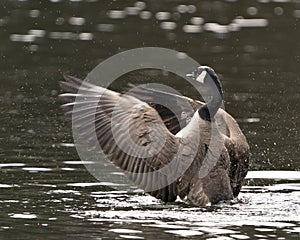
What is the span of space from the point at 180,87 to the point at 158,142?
26.9 feet

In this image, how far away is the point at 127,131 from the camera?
12.2 m

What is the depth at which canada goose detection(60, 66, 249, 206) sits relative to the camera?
12.1 m

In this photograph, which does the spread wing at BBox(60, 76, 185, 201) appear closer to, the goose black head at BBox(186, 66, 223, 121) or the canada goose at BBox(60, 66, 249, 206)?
the canada goose at BBox(60, 66, 249, 206)

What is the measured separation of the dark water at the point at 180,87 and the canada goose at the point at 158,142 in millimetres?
283

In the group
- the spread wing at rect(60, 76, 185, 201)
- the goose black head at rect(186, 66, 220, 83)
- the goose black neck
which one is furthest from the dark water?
the goose black head at rect(186, 66, 220, 83)

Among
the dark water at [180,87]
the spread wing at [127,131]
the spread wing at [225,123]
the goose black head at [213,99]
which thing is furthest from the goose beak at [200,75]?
the dark water at [180,87]

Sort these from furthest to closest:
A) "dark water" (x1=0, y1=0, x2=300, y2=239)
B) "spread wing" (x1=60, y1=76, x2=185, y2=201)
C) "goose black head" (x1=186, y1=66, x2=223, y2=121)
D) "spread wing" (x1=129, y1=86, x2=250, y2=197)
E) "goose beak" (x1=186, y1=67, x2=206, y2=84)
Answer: "spread wing" (x1=129, y1=86, x2=250, y2=197) < "goose beak" (x1=186, y1=67, x2=206, y2=84) < "goose black head" (x1=186, y1=66, x2=223, y2=121) < "spread wing" (x1=60, y1=76, x2=185, y2=201) < "dark water" (x1=0, y1=0, x2=300, y2=239)

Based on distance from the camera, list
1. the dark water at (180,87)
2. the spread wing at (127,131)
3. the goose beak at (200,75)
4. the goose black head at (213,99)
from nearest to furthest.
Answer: the dark water at (180,87) < the spread wing at (127,131) < the goose black head at (213,99) < the goose beak at (200,75)

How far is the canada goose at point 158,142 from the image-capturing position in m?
12.1

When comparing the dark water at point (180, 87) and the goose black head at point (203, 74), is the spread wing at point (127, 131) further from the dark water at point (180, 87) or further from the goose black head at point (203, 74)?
the goose black head at point (203, 74)

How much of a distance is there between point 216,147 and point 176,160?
0.56m

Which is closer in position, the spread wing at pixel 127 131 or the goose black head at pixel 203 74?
the spread wing at pixel 127 131

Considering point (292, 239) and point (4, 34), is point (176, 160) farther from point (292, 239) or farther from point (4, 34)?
point (4, 34)

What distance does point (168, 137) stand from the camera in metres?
12.2
